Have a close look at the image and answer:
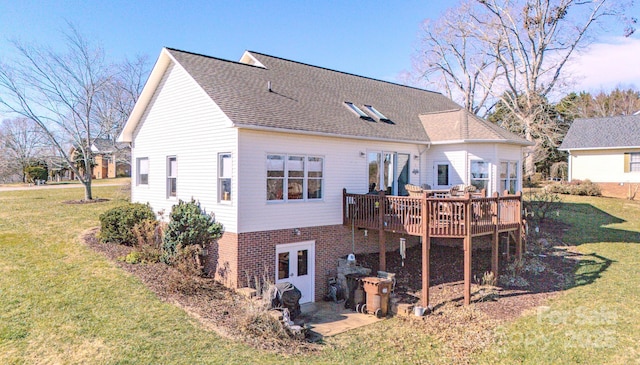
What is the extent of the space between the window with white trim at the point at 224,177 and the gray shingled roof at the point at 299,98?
1415mm

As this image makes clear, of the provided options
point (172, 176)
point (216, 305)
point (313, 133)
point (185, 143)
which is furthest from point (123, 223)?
point (313, 133)

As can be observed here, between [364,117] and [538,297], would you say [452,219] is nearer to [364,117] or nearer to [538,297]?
[538,297]

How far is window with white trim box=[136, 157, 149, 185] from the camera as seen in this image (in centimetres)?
1505

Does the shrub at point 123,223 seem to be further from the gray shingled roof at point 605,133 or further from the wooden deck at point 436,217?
the gray shingled roof at point 605,133

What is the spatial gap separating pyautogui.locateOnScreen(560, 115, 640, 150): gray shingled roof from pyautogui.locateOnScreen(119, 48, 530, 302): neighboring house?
1691cm

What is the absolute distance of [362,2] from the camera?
21250 millimetres

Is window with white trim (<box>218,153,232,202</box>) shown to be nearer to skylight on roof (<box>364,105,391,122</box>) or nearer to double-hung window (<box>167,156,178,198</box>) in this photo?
double-hung window (<box>167,156,178,198</box>)

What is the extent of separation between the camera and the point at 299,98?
13.8 m

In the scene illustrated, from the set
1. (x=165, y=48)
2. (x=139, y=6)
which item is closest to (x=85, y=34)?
(x=139, y=6)

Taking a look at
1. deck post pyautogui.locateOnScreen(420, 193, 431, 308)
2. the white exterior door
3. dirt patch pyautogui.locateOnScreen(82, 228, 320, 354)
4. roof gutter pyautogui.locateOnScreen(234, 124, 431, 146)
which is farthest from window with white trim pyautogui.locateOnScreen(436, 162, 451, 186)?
dirt patch pyautogui.locateOnScreen(82, 228, 320, 354)

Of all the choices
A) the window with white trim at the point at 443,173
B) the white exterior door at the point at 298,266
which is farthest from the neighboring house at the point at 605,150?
the white exterior door at the point at 298,266

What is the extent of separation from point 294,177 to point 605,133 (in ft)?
92.4

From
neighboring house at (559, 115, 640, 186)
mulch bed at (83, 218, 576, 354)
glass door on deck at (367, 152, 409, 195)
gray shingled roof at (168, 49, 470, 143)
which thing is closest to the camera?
mulch bed at (83, 218, 576, 354)

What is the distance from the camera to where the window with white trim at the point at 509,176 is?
1527 cm
